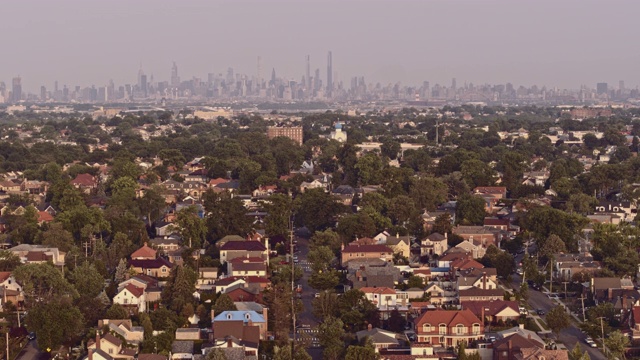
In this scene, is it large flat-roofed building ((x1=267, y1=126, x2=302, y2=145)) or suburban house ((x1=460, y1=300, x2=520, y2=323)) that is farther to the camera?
large flat-roofed building ((x1=267, y1=126, x2=302, y2=145))

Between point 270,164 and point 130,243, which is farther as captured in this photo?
point 270,164

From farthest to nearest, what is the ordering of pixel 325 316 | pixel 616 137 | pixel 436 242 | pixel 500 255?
pixel 616 137 → pixel 436 242 → pixel 500 255 → pixel 325 316

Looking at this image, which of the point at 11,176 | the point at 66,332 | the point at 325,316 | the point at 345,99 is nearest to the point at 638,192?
the point at 325,316

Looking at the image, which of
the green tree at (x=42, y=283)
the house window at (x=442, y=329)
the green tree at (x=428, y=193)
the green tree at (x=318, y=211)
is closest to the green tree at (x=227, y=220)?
the green tree at (x=318, y=211)

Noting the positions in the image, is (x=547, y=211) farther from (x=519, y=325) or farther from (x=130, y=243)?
(x=130, y=243)

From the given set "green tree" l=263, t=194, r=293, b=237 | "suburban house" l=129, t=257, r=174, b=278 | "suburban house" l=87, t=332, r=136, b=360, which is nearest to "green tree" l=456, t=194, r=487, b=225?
"green tree" l=263, t=194, r=293, b=237

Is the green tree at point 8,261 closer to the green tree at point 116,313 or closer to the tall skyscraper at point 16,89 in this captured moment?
the green tree at point 116,313

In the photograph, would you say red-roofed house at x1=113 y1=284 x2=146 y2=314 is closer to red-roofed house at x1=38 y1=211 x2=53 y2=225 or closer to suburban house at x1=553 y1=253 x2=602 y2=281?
red-roofed house at x1=38 y1=211 x2=53 y2=225
